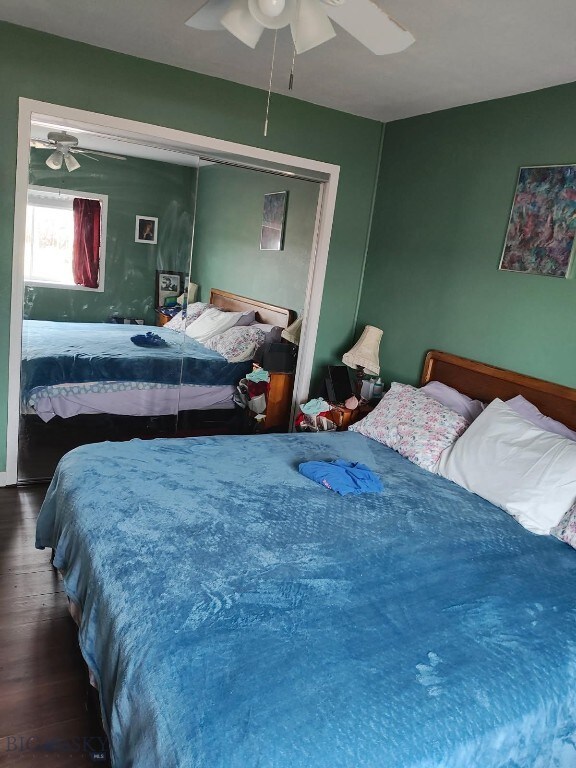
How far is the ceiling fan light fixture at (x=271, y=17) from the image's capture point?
1537 mm

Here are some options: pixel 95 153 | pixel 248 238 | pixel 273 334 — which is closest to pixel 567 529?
pixel 273 334

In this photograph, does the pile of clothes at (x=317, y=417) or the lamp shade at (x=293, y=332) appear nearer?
the pile of clothes at (x=317, y=417)

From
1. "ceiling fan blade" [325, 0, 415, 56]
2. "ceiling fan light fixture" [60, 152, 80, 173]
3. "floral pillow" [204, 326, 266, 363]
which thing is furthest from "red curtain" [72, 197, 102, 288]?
"ceiling fan blade" [325, 0, 415, 56]

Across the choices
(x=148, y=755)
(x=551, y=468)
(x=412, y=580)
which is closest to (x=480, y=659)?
(x=412, y=580)

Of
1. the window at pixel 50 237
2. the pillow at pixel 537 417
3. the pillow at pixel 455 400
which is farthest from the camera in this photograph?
the window at pixel 50 237

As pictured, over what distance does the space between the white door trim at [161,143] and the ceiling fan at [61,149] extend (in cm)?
10

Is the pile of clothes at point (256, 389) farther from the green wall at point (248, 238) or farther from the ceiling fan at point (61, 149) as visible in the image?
the ceiling fan at point (61, 149)

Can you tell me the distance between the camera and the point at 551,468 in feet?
7.42

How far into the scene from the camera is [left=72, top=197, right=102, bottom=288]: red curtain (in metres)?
3.32

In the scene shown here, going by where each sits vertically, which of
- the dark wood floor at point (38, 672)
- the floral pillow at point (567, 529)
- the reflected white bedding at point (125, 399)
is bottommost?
the dark wood floor at point (38, 672)

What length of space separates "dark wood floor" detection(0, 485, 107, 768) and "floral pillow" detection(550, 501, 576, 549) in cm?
183

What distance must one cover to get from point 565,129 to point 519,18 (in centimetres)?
76

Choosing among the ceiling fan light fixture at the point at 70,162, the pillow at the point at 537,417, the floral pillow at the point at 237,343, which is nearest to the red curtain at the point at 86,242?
the ceiling fan light fixture at the point at 70,162

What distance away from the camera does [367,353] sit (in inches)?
146
